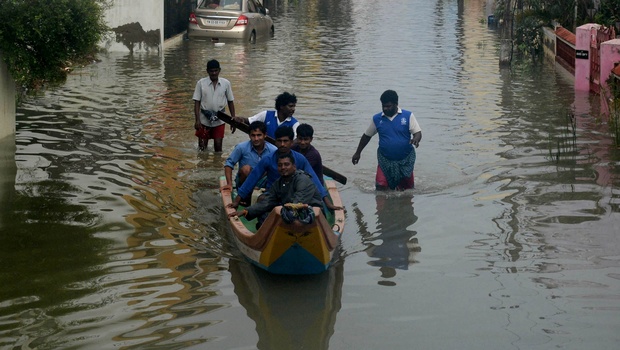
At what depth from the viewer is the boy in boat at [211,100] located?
16266 millimetres

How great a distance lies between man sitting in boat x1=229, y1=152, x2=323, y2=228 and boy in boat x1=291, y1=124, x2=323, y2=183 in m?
1.05

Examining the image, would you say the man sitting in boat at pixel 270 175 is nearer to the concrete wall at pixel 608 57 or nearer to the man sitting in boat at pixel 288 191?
the man sitting in boat at pixel 288 191

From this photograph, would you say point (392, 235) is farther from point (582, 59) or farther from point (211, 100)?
point (582, 59)

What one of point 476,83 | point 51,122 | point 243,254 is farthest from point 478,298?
point 476,83

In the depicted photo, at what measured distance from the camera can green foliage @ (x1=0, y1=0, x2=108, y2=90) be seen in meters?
15.5

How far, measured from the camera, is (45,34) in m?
15.8

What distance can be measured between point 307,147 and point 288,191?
A: 1500 mm

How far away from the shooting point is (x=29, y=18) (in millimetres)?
15477

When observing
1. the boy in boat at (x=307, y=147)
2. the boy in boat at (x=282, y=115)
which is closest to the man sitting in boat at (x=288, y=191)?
the boy in boat at (x=307, y=147)

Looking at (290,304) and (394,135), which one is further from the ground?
(394,135)

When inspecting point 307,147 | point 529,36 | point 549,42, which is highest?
point 529,36

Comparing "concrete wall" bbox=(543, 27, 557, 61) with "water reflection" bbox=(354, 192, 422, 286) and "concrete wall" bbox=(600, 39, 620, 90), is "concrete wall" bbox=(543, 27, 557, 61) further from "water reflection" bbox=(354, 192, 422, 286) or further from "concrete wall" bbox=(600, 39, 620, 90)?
"water reflection" bbox=(354, 192, 422, 286)

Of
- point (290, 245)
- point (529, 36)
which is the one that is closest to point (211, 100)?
point (290, 245)

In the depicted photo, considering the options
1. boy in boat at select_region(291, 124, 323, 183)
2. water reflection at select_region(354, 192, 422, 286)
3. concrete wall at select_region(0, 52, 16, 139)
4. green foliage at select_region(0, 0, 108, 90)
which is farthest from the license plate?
boy in boat at select_region(291, 124, 323, 183)
